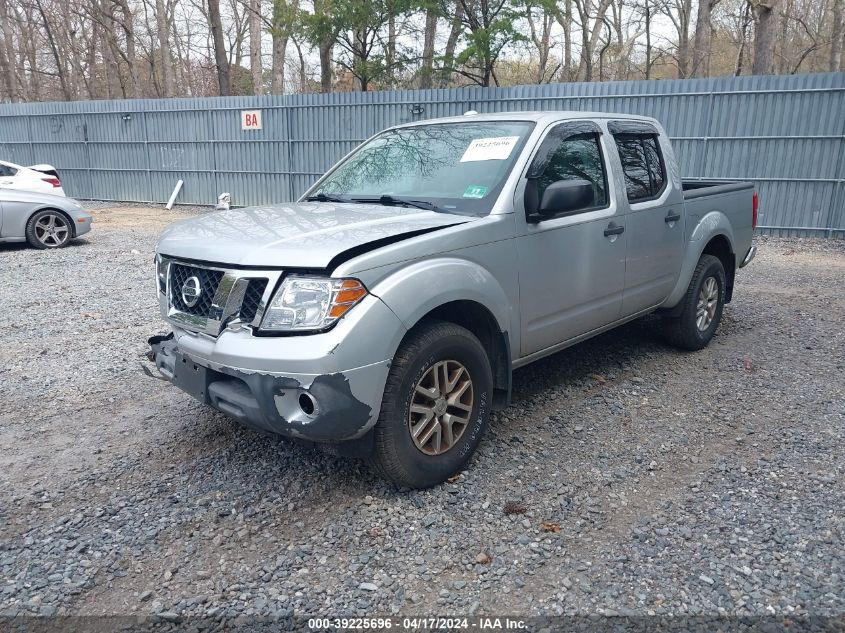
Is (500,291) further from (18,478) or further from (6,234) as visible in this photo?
(6,234)

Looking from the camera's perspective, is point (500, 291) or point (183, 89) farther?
point (183, 89)

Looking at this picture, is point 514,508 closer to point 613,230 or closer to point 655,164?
point 613,230

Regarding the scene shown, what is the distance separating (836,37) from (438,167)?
31.7m

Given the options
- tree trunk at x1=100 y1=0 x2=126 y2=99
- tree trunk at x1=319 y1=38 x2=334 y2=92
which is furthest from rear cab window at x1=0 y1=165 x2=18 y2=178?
tree trunk at x1=100 y1=0 x2=126 y2=99

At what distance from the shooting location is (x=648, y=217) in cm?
487

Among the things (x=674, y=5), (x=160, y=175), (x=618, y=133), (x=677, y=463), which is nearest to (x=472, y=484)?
(x=677, y=463)

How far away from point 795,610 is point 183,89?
150 ft

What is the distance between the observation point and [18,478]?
3.63 meters

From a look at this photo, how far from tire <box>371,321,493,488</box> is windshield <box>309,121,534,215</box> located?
829 mm

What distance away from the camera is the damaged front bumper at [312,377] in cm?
289

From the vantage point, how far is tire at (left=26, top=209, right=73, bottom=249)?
1077 cm

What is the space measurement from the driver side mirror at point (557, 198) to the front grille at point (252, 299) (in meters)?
1.60

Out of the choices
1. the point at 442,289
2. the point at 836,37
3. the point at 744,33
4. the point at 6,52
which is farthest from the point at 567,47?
the point at 442,289

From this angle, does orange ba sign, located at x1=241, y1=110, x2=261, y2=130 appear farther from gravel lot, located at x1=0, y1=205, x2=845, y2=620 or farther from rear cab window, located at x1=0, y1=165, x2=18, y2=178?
gravel lot, located at x1=0, y1=205, x2=845, y2=620
